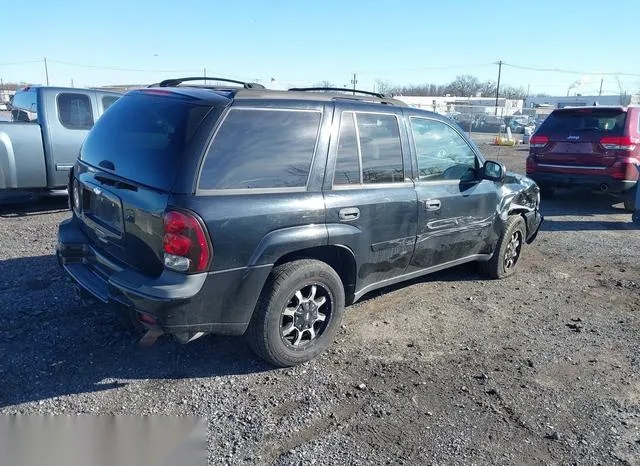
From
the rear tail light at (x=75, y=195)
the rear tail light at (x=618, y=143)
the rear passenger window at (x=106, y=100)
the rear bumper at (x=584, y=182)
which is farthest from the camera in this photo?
the rear bumper at (x=584, y=182)

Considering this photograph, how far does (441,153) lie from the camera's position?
4684mm

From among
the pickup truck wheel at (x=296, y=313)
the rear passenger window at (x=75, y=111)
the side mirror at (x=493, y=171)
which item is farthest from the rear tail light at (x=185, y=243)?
the rear passenger window at (x=75, y=111)

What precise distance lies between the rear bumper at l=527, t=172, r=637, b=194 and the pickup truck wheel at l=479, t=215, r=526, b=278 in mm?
4334

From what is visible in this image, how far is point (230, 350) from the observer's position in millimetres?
3867

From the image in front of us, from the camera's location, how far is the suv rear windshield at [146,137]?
3.12 m

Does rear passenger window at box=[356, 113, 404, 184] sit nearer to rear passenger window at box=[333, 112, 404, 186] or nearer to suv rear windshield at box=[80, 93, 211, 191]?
rear passenger window at box=[333, 112, 404, 186]

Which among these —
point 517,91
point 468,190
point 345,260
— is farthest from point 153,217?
point 517,91

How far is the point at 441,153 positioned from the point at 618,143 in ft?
19.8

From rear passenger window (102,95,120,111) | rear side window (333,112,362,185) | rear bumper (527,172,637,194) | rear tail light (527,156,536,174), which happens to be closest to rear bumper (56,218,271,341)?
rear side window (333,112,362,185)

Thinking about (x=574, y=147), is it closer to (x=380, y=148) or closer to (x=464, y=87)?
(x=380, y=148)

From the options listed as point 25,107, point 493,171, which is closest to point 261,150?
point 493,171

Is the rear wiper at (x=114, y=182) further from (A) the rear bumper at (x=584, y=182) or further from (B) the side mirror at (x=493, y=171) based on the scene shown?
(A) the rear bumper at (x=584, y=182)

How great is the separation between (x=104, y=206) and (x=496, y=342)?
321 cm

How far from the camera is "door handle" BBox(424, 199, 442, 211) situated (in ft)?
14.3
